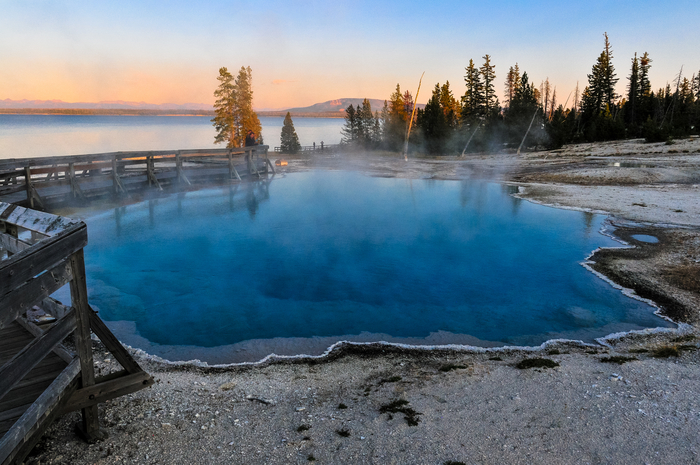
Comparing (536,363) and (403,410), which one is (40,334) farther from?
(536,363)

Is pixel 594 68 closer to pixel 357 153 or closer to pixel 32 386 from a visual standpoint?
pixel 357 153

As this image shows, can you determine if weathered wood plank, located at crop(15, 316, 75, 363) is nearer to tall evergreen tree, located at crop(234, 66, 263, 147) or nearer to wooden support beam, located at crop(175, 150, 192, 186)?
wooden support beam, located at crop(175, 150, 192, 186)

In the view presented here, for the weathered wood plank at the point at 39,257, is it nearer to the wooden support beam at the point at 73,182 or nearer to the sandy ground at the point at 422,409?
the sandy ground at the point at 422,409

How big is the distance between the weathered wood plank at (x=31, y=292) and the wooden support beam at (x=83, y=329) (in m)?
0.10

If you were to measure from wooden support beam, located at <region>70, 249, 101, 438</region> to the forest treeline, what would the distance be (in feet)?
159

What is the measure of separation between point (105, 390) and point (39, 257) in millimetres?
1750

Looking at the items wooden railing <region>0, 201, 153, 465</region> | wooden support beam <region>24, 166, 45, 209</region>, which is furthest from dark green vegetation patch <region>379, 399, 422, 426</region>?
wooden support beam <region>24, 166, 45, 209</region>

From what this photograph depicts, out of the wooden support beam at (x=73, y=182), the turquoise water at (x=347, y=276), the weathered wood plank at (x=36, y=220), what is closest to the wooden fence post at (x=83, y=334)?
the weathered wood plank at (x=36, y=220)

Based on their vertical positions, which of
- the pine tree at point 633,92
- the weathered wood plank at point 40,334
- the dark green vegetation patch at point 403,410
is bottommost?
the dark green vegetation patch at point 403,410

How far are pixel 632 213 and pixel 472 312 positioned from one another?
1208cm

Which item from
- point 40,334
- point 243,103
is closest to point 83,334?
point 40,334

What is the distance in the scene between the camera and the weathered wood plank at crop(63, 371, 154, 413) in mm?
3887

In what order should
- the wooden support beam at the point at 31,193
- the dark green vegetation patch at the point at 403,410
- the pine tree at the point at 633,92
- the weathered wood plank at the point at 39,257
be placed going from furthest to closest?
the pine tree at the point at 633,92, the wooden support beam at the point at 31,193, the dark green vegetation patch at the point at 403,410, the weathered wood plank at the point at 39,257

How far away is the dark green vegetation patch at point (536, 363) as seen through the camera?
21.0ft
